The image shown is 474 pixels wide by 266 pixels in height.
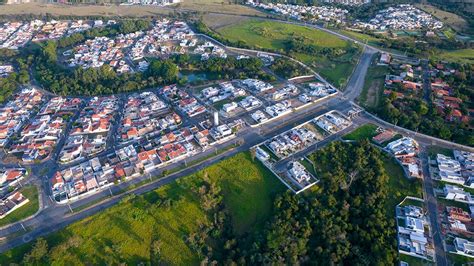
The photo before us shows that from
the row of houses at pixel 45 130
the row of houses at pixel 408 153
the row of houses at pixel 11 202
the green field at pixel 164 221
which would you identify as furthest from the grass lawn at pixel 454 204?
the row of houses at pixel 45 130

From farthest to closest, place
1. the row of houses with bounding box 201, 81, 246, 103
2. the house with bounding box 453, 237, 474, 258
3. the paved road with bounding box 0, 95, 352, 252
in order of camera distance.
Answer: the row of houses with bounding box 201, 81, 246, 103
the paved road with bounding box 0, 95, 352, 252
the house with bounding box 453, 237, 474, 258

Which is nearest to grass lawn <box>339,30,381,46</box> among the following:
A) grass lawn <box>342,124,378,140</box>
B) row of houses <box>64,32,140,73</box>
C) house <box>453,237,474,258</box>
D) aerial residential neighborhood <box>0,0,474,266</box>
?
aerial residential neighborhood <box>0,0,474,266</box>

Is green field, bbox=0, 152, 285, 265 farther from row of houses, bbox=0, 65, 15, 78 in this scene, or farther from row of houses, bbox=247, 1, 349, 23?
row of houses, bbox=247, 1, 349, 23

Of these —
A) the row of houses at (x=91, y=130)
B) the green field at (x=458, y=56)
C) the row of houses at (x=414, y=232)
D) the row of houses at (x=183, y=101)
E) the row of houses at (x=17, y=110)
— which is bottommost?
the row of houses at (x=17, y=110)

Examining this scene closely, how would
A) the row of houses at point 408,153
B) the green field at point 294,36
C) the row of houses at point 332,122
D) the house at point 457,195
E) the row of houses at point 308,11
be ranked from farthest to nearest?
the row of houses at point 308,11
the green field at point 294,36
the row of houses at point 332,122
the row of houses at point 408,153
the house at point 457,195

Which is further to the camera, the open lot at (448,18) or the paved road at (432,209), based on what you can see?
the open lot at (448,18)

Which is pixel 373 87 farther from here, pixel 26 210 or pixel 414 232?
pixel 26 210

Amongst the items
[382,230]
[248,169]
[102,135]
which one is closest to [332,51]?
[248,169]

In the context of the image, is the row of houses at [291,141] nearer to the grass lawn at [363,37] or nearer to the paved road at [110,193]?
the paved road at [110,193]
